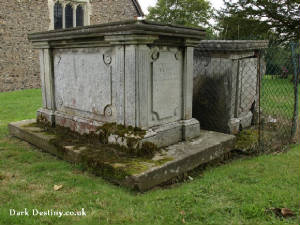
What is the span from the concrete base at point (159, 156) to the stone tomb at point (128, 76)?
0.28 meters

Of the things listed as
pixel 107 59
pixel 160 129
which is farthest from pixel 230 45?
pixel 107 59

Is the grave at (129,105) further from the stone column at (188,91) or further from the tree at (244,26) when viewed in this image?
the tree at (244,26)

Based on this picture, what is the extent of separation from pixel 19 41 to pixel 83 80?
465 inches

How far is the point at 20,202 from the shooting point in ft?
9.50

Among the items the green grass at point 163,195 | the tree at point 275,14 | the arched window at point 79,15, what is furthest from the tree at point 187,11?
the green grass at point 163,195

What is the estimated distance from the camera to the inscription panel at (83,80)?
14.2ft

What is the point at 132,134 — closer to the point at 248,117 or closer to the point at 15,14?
the point at 248,117

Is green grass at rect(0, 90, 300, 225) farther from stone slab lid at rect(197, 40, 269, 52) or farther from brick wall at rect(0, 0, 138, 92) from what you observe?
brick wall at rect(0, 0, 138, 92)

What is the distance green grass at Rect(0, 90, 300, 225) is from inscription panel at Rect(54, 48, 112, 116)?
1.09 meters

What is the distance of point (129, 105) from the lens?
3.91m

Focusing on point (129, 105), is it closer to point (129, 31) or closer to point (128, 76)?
point (128, 76)

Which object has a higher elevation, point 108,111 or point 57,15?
point 57,15

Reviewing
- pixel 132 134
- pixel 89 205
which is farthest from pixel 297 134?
pixel 89 205

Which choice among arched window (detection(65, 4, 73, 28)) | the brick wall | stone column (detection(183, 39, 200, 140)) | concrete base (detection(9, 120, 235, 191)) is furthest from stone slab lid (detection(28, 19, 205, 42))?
arched window (detection(65, 4, 73, 28))
